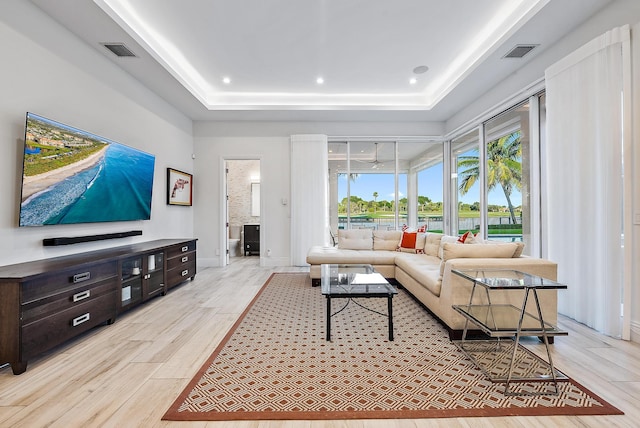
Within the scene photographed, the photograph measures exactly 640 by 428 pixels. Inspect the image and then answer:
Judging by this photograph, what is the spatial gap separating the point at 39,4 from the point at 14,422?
3241 mm

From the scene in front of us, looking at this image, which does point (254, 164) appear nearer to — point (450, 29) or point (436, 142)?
point (436, 142)

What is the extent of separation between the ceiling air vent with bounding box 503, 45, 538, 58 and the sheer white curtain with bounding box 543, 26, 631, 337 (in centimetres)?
38

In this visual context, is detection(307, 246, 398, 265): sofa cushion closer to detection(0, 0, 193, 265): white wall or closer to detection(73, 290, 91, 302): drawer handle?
detection(0, 0, 193, 265): white wall

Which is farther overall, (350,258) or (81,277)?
(350,258)

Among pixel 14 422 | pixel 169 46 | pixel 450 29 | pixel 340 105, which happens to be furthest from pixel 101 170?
pixel 450 29

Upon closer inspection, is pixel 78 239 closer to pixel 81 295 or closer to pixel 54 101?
pixel 81 295

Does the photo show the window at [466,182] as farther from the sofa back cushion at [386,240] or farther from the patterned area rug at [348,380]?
the patterned area rug at [348,380]

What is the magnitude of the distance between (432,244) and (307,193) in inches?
105

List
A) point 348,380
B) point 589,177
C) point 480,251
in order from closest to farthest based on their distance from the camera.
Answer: point 348,380 < point 480,251 < point 589,177

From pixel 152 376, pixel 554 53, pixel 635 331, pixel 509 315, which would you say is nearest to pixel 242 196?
pixel 152 376

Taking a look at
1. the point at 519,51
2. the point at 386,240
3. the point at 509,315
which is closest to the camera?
the point at 509,315

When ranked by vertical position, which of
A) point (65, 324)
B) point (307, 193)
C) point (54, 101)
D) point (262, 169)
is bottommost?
point (65, 324)

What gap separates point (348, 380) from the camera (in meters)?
1.94

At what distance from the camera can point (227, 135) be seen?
6.20 m
